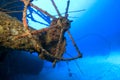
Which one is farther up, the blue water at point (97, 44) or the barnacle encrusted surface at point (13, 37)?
the barnacle encrusted surface at point (13, 37)

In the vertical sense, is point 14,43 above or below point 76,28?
above

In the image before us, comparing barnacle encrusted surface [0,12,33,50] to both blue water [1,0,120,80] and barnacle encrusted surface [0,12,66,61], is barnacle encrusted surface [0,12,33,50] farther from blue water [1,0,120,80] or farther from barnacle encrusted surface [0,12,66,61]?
blue water [1,0,120,80]

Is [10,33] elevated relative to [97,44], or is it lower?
elevated

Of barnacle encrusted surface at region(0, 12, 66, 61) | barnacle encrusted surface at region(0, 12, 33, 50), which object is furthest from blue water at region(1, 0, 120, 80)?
barnacle encrusted surface at region(0, 12, 33, 50)

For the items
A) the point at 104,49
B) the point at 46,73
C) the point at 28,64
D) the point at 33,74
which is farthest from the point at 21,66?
the point at 104,49

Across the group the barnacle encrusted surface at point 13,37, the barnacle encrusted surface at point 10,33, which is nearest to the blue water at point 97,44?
the barnacle encrusted surface at point 13,37

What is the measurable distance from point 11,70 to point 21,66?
78 cm

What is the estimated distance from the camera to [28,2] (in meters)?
4.17

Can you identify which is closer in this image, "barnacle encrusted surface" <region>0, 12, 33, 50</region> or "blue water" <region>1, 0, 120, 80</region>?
"barnacle encrusted surface" <region>0, 12, 33, 50</region>

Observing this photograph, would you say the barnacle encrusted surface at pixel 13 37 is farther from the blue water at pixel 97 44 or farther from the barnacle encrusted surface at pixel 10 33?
the blue water at pixel 97 44

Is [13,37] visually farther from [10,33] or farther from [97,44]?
[97,44]

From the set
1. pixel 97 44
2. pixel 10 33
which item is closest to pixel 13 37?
pixel 10 33

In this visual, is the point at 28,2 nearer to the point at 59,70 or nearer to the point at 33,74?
the point at 33,74

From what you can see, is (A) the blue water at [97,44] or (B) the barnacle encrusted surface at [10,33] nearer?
(B) the barnacle encrusted surface at [10,33]
